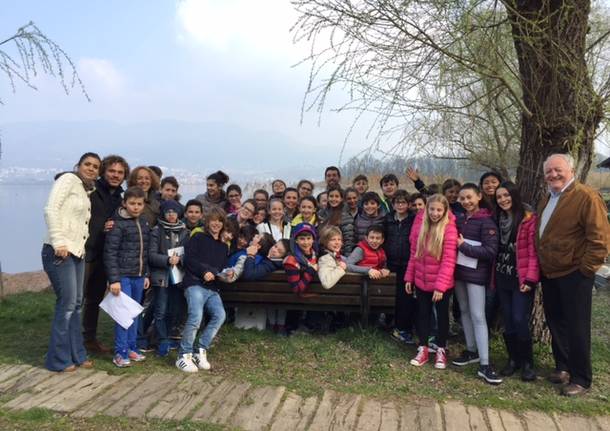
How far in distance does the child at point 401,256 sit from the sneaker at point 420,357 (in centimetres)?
45

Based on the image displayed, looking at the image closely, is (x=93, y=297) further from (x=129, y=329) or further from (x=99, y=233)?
(x=99, y=233)

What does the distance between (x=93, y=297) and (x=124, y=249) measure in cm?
79

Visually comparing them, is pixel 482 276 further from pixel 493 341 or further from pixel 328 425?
pixel 328 425

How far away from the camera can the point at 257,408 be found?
3566 millimetres

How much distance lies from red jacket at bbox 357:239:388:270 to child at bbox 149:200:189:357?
1.93 m

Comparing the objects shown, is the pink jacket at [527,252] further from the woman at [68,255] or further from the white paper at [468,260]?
the woman at [68,255]

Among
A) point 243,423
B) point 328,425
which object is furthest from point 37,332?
point 328,425

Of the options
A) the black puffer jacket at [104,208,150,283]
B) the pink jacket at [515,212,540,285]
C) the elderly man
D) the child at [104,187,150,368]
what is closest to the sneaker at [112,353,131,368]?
the child at [104,187,150,368]

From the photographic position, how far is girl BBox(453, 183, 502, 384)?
4375 mm

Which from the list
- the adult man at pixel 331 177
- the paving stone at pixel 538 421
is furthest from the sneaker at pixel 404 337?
the adult man at pixel 331 177

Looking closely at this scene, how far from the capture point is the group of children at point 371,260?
438 centimetres

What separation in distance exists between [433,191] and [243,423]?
12.2ft

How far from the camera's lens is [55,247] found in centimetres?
398

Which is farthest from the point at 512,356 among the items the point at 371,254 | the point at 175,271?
the point at 175,271
